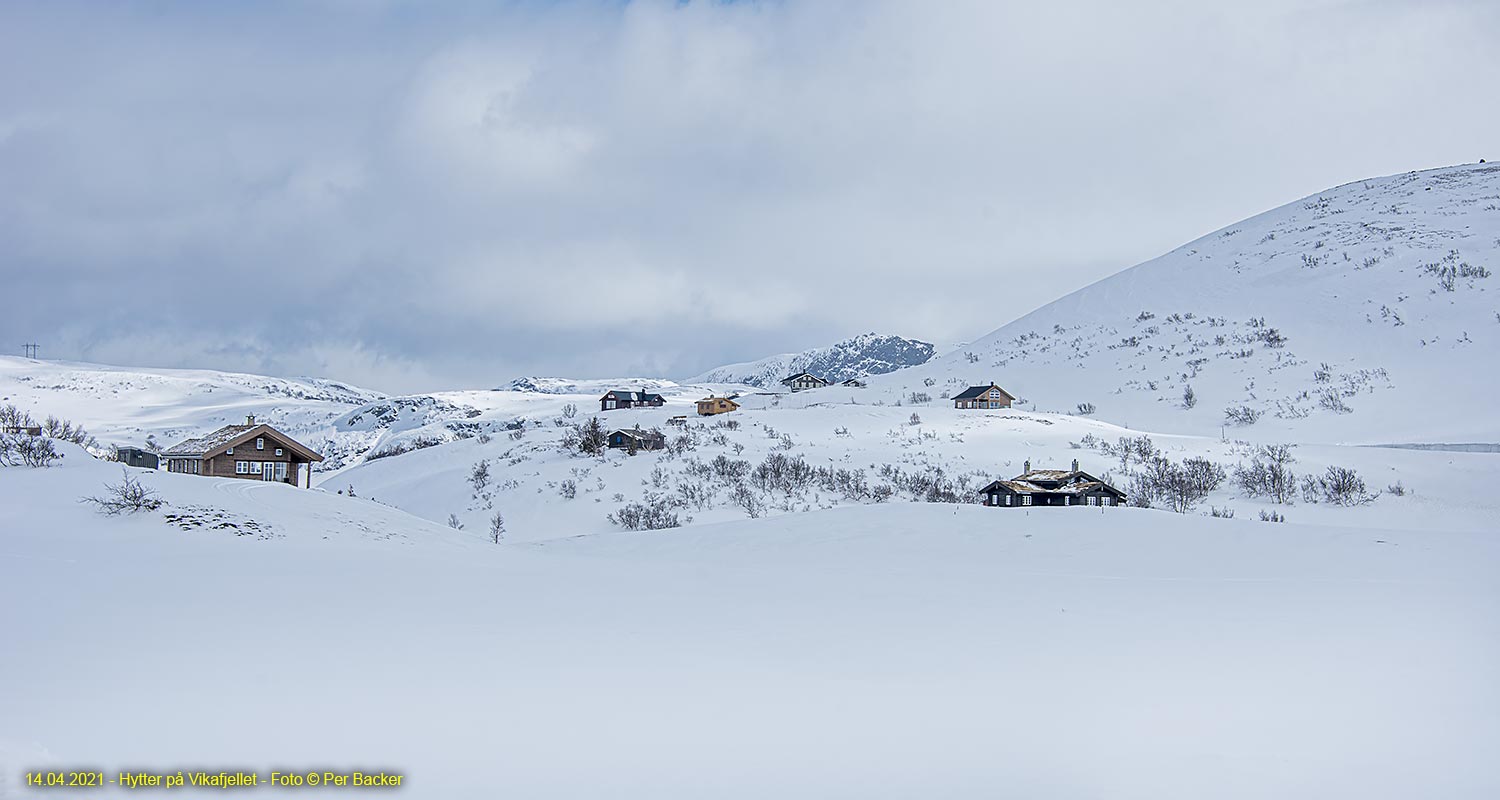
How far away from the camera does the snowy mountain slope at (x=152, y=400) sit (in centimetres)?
9788

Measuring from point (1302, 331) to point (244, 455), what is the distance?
57.6 meters

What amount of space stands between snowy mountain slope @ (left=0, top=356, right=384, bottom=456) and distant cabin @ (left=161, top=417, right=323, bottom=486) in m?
59.2

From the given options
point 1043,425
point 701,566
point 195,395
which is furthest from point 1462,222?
point 195,395

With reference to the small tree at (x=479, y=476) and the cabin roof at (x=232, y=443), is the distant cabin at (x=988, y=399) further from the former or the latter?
the cabin roof at (x=232, y=443)

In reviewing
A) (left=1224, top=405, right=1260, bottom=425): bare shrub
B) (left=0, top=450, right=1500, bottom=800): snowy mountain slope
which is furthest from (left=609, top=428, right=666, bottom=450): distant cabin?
(left=1224, top=405, right=1260, bottom=425): bare shrub

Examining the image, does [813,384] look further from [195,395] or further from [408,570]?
[195,395]

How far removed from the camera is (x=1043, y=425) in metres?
38.5

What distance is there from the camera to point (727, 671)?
249 inches

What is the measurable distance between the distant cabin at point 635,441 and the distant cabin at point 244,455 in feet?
40.6

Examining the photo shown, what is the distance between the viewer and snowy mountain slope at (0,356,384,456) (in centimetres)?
9788

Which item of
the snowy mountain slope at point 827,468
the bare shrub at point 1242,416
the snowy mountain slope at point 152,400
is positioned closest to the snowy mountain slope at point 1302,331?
the bare shrub at point 1242,416

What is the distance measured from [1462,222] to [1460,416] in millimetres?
38495

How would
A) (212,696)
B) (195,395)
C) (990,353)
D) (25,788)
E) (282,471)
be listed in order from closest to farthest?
1. (25,788)
2. (212,696)
3. (282,471)
4. (990,353)
5. (195,395)

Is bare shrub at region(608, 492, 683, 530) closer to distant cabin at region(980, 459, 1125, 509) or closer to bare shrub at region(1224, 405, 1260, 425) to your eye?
distant cabin at region(980, 459, 1125, 509)
